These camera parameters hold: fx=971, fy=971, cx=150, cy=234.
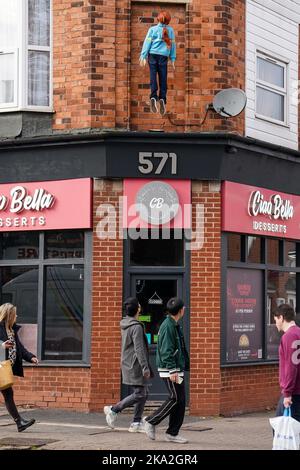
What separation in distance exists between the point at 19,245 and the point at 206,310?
136 inches

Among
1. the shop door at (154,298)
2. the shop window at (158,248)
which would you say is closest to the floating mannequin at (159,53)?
the shop window at (158,248)

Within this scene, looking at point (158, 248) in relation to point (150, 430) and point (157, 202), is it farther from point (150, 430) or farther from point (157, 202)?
point (150, 430)

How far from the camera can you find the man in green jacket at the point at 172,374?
1234 cm

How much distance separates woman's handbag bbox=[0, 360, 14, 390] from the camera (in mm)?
13031

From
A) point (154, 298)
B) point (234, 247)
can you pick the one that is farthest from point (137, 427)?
point (234, 247)

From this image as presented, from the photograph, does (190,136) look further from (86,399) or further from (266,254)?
(86,399)

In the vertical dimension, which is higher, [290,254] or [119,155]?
[119,155]

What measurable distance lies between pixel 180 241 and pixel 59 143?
8.49 ft

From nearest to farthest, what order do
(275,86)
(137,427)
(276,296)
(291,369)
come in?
(291,369) < (137,427) < (276,296) < (275,86)

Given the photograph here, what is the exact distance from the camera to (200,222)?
1603 cm

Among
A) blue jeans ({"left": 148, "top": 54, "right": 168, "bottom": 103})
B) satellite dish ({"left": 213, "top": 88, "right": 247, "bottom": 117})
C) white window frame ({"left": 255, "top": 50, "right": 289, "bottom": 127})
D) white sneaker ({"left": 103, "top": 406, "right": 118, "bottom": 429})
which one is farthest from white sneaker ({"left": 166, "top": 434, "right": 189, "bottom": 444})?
white window frame ({"left": 255, "top": 50, "right": 289, "bottom": 127})

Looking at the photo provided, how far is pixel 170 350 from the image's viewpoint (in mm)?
12383
